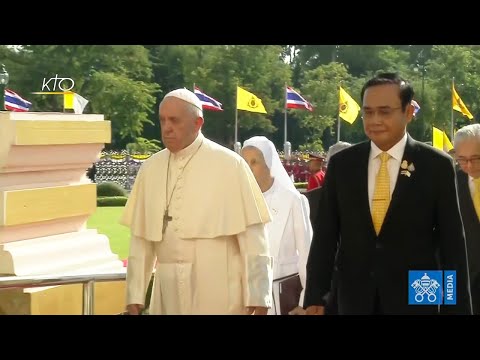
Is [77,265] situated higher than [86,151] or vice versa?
[86,151]

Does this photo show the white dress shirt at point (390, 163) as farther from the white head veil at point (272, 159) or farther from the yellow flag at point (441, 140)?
the white head veil at point (272, 159)

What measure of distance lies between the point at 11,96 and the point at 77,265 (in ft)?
Answer: 3.65

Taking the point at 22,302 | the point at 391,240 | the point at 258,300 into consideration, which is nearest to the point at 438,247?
the point at 391,240

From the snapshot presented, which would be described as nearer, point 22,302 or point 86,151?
point 22,302

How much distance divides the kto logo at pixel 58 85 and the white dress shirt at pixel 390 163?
1.85 m

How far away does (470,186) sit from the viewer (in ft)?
16.9

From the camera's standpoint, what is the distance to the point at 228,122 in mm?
5488

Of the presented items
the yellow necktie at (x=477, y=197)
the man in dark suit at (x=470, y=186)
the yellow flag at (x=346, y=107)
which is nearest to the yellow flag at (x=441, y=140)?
the man in dark suit at (x=470, y=186)

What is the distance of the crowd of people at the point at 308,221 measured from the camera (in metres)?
4.20

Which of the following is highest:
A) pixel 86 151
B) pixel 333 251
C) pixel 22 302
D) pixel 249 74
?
pixel 249 74

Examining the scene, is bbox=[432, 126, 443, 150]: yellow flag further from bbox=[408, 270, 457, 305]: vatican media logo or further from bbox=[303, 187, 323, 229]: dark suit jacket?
bbox=[408, 270, 457, 305]: vatican media logo

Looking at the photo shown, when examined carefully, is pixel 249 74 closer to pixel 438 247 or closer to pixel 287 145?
pixel 287 145

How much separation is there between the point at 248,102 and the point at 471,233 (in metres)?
1.36

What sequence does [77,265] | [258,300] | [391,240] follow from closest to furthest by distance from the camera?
[391,240]
[258,300]
[77,265]
